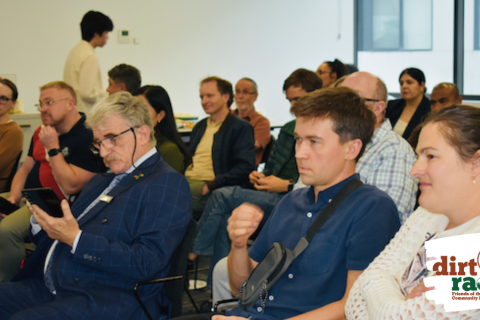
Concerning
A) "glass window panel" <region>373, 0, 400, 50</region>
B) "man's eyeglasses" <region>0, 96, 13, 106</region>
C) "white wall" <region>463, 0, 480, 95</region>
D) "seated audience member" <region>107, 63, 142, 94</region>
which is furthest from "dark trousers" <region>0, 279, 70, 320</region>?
"glass window panel" <region>373, 0, 400, 50</region>

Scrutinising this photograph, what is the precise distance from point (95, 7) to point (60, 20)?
1.80 feet

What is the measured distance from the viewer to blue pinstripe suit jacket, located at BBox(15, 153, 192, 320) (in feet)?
5.55

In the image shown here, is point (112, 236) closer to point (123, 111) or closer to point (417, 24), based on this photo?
point (123, 111)

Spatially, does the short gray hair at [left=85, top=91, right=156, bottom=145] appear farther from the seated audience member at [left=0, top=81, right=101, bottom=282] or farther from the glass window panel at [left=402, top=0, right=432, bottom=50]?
the glass window panel at [left=402, top=0, right=432, bottom=50]

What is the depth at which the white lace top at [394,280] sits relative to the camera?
1.09m

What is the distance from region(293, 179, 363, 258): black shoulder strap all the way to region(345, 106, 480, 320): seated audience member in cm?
22

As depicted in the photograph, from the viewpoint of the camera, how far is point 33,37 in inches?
240

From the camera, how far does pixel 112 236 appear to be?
71.4 inches

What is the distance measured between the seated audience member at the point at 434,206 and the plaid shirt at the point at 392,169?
0.69 meters

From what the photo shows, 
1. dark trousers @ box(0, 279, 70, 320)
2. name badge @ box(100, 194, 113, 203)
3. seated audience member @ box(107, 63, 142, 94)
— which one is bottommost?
dark trousers @ box(0, 279, 70, 320)

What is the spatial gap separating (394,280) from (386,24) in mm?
8127

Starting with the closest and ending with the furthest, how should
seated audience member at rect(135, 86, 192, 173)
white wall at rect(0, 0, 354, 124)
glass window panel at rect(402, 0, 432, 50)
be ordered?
seated audience member at rect(135, 86, 192, 173)
white wall at rect(0, 0, 354, 124)
glass window panel at rect(402, 0, 432, 50)

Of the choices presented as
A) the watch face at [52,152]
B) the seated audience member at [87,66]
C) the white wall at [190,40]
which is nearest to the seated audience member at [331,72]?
the seated audience member at [87,66]

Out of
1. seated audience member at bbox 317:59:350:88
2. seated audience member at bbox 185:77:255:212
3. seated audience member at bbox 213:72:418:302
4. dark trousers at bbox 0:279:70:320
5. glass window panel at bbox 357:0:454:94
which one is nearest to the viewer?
dark trousers at bbox 0:279:70:320
